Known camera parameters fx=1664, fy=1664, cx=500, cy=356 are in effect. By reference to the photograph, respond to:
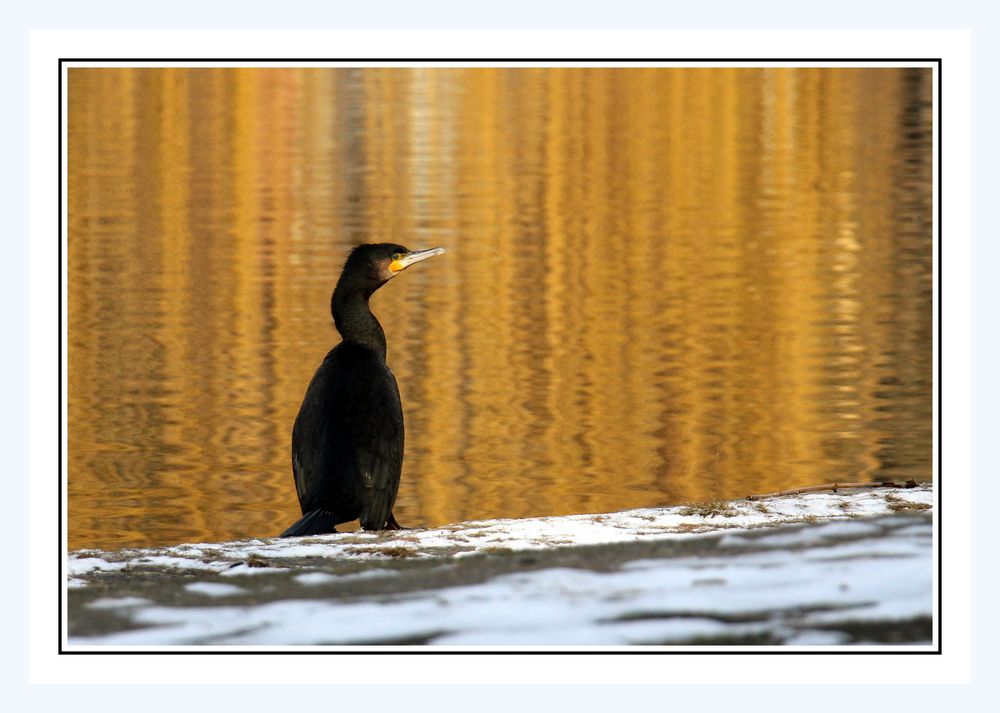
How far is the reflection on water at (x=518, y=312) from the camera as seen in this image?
10.5m

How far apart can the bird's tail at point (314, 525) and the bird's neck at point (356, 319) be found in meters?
0.99

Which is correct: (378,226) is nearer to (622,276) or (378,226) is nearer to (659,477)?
(622,276)

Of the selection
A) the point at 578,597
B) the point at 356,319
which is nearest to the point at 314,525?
the point at 356,319

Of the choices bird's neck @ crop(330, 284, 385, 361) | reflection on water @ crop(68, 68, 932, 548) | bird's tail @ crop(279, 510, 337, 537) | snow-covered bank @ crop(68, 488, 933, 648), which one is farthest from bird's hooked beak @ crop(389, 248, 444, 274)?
snow-covered bank @ crop(68, 488, 933, 648)

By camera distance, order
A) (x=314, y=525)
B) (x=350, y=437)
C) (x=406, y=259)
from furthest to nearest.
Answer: (x=406, y=259), (x=350, y=437), (x=314, y=525)

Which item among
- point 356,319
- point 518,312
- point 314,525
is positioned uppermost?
point 518,312

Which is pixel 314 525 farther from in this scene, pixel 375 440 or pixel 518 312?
pixel 518 312

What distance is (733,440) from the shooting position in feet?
37.3

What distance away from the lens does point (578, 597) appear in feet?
16.0

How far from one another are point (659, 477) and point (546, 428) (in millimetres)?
1314

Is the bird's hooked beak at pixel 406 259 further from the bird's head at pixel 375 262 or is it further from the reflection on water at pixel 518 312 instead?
the reflection on water at pixel 518 312

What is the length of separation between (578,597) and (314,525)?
229cm

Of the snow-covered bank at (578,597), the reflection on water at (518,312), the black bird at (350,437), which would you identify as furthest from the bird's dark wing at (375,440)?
the reflection on water at (518,312)
